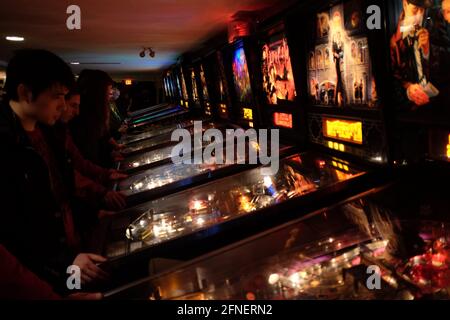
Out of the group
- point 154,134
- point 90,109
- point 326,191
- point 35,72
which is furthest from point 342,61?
point 154,134

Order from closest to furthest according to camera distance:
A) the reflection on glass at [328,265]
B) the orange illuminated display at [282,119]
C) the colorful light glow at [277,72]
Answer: the reflection on glass at [328,265] → the colorful light glow at [277,72] → the orange illuminated display at [282,119]

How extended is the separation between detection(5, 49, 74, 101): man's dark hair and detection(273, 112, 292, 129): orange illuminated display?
1570mm

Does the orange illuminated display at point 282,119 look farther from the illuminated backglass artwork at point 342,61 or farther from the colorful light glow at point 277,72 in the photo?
the illuminated backglass artwork at point 342,61

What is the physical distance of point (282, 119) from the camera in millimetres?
2777

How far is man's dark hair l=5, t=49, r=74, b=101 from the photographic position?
1.47 meters

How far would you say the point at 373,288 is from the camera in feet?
3.74

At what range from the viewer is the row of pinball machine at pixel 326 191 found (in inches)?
49.4

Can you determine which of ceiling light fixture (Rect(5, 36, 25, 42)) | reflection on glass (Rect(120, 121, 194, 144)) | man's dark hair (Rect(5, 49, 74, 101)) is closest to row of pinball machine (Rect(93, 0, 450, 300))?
man's dark hair (Rect(5, 49, 74, 101))

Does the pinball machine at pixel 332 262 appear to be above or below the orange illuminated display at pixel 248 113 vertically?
below

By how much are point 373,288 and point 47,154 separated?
64.2 inches

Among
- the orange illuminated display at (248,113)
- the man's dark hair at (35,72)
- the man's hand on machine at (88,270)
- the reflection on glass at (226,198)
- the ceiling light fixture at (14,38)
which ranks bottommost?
the man's hand on machine at (88,270)

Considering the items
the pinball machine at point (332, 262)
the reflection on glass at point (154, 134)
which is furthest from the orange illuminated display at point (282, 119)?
the reflection on glass at point (154, 134)

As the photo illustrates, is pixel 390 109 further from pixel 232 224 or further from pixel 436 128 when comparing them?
pixel 232 224

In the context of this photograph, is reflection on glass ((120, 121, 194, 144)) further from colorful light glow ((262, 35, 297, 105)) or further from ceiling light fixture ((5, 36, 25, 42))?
colorful light glow ((262, 35, 297, 105))
